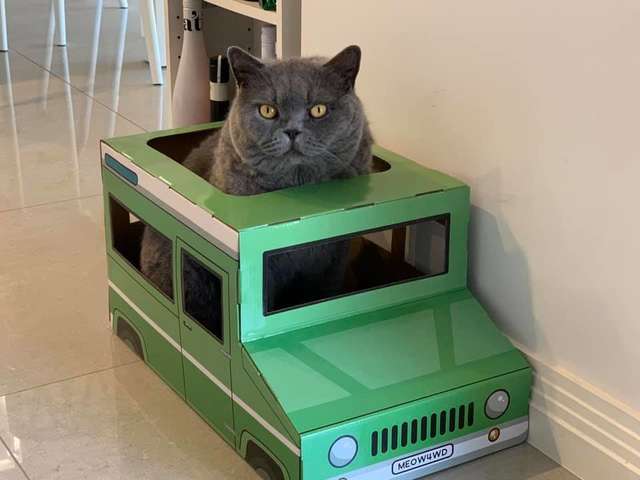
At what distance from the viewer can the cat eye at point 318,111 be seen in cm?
126

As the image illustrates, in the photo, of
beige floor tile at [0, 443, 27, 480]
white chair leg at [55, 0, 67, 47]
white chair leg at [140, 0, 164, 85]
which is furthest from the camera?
white chair leg at [55, 0, 67, 47]

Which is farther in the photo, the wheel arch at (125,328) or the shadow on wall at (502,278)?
the wheel arch at (125,328)

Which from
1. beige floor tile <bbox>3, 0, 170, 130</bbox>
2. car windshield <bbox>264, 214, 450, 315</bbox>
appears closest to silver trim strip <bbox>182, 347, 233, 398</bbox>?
car windshield <bbox>264, 214, 450, 315</bbox>

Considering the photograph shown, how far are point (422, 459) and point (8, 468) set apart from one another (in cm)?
51

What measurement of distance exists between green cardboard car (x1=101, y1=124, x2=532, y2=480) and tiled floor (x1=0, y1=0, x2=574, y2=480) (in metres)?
0.04

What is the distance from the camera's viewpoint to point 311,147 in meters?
1.26

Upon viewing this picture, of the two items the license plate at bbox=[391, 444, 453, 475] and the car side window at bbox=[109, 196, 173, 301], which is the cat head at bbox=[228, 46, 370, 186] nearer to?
the car side window at bbox=[109, 196, 173, 301]

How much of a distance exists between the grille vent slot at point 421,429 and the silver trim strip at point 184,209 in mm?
270

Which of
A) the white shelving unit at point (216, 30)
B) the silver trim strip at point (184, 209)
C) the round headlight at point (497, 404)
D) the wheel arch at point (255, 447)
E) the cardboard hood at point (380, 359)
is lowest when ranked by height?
the wheel arch at point (255, 447)

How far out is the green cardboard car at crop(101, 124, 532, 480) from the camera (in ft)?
3.84

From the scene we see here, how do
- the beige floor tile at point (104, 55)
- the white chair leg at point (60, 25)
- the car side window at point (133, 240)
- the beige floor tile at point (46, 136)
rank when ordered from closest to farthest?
the car side window at point (133, 240), the beige floor tile at point (46, 136), the beige floor tile at point (104, 55), the white chair leg at point (60, 25)

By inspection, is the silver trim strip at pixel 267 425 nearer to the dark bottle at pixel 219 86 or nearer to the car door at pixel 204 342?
the car door at pixel 204 342

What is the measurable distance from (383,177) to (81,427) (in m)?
0.51

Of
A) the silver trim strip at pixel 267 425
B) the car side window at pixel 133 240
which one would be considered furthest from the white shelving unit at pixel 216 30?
the silver trim strip at pixel 267 425
